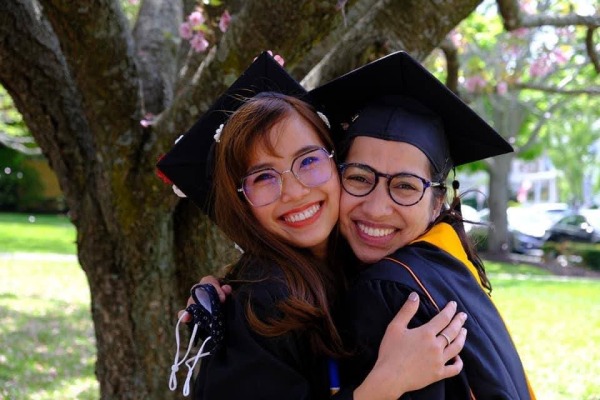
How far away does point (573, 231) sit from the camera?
76.7ft

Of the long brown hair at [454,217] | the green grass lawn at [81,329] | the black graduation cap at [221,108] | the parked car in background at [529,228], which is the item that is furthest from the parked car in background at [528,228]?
the black graduation cap at [221,108]

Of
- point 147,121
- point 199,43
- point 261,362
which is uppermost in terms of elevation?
point 199,43

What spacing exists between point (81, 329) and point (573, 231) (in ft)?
58.8

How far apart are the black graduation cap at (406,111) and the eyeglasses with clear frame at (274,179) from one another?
0.18 meters

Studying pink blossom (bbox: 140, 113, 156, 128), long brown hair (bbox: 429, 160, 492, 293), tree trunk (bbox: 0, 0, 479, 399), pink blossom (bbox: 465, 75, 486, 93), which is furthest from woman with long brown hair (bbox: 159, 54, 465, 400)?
pink blossom (bbox: 465, 75, 486, 93)

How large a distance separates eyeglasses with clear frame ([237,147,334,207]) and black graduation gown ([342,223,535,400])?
33 centimetres

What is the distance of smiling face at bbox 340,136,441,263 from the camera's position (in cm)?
218

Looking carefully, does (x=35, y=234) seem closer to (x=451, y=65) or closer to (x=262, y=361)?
(x=451, y=65)

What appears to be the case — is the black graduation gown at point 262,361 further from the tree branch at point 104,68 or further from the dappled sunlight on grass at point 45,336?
the dappled sunlight on grass at point 45,336

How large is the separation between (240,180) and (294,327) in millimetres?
481

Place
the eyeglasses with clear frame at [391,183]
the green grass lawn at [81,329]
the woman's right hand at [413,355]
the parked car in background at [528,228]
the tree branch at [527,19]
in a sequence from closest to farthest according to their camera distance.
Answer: the woman's right hand at [413,355]
the eyeglasses with clear frame at [391,183]
the tree branch at [527,19]
the green grass lawn at [81,329]
the parked car in background at [528,228]

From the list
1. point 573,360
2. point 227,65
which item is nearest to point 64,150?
point 227,65

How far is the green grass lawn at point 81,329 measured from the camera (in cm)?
701

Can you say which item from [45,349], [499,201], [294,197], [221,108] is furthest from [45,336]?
[499,201]
